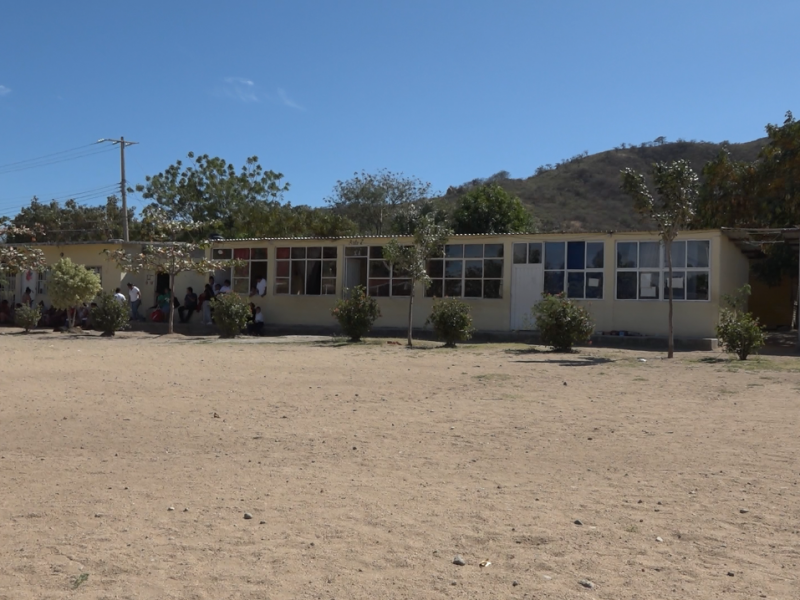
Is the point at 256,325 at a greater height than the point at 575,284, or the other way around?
the point at 575,284

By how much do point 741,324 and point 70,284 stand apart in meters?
17.7

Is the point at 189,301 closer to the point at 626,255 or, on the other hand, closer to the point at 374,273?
the point at 374,273

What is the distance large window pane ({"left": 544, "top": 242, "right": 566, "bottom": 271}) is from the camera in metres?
24.0

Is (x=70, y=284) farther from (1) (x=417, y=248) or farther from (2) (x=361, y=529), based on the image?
(2) (x=361, y=529)

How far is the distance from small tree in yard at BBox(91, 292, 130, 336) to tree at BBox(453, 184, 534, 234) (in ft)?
56.0

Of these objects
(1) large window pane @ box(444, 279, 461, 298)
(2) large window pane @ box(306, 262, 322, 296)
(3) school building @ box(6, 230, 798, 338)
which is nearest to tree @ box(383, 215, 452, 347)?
(3) school building @ box(6, 230, 798, 338)

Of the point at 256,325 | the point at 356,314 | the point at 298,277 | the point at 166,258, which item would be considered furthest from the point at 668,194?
the point at 166,258

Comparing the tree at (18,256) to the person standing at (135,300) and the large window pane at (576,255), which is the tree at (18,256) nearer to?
the person standing at (135,300)

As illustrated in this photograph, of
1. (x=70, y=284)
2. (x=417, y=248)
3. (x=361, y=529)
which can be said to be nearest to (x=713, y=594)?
(x=361, y=529)

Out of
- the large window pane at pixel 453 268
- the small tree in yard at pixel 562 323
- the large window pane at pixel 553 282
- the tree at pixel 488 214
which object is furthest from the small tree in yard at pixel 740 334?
the tree at pixel 488 214

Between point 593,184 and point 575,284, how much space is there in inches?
1619

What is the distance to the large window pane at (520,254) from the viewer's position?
24438mm

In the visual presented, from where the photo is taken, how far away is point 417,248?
21719 mm

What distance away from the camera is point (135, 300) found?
94.1 ft
